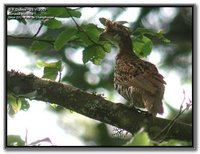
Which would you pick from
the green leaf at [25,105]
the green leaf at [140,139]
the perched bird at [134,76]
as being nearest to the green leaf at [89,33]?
the perched bird at [134,76]

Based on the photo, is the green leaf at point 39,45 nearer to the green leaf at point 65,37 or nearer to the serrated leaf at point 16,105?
the green leaf at point 65,37

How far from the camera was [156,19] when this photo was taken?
2.71 meters

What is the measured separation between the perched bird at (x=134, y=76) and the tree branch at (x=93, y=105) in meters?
0.06

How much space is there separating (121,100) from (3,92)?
560 mm

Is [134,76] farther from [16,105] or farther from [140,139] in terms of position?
[140,139]

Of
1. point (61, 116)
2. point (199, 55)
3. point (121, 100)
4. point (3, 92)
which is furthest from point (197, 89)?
point (3, 92)

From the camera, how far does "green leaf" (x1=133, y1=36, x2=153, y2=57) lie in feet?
7.06

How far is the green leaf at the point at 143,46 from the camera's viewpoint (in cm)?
215

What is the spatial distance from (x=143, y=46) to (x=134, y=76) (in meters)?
0.14

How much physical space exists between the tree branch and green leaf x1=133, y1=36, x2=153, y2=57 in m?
0.26

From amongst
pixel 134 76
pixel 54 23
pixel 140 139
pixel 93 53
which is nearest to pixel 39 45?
pixel 54 23

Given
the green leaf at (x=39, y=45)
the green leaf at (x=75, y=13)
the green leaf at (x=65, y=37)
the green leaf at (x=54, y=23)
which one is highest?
the green leaf at (x=75, y=13)

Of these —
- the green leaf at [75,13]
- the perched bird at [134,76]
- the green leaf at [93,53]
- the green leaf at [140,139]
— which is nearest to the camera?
the green leaf at [140,139]

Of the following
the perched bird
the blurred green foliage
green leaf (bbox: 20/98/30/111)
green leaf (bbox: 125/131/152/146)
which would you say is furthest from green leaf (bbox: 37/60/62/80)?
green leaf (bbox: 125/131/152/146)
